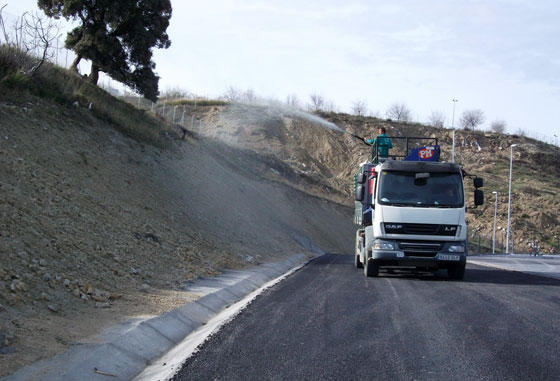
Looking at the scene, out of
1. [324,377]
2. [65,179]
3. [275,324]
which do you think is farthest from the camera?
[65,179]

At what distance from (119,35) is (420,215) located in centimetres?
2127

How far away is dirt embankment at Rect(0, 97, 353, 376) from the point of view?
7875 mm

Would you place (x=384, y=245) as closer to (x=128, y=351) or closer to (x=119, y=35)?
(x=128, y=351)

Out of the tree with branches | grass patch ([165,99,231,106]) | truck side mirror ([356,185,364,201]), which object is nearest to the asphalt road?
truck side mirror ([356,185,364,201])

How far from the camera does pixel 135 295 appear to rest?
407 inches

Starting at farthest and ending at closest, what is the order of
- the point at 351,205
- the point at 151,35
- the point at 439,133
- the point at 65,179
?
1. the point at 439,133
2. the point at 351,205
3. the point at 151,35
4. the point at 65,179

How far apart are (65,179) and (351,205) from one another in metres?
40.8

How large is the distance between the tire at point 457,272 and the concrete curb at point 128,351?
7.49m

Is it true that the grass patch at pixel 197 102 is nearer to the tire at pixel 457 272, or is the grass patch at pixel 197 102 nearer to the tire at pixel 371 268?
the tire at pixel 371 268

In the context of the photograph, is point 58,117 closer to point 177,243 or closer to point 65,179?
point 65,179

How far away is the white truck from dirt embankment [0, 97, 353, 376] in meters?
4.72

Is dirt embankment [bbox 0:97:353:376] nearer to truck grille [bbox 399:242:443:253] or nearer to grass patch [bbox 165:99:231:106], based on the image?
truck grille [bbox 399:242:443:253]

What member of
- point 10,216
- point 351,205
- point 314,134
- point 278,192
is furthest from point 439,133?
point 10,216

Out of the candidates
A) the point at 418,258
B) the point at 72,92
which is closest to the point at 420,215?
the point at 418,258
